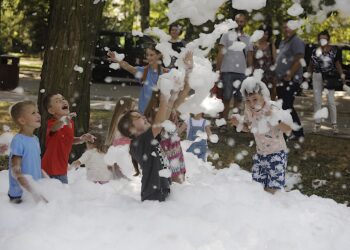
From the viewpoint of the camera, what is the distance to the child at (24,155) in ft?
15.3

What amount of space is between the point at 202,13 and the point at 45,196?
11.3ft

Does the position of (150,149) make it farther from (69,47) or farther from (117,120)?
(69,47)

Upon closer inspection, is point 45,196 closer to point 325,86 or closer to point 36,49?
point 325,86

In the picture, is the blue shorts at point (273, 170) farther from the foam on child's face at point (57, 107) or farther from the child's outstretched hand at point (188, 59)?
the foam on child's face at point (57, 107)

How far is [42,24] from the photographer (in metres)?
31.0

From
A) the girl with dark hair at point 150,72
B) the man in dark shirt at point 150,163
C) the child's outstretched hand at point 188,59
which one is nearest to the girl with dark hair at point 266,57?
the girl with dark hair at point 150,72

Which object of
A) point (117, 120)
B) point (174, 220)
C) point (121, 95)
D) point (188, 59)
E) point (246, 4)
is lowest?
point (121, 95)

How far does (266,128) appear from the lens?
5.66 meters

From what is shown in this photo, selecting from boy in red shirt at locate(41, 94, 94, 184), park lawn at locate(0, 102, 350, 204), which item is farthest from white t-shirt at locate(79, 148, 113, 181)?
park lawn at locate(0, 102, 350, 204)

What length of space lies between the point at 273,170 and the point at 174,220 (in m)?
1.62

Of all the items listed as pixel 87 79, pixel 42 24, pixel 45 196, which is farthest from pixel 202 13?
pixel 42 24

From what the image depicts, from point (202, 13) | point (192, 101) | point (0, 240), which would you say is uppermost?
point (202, 13)

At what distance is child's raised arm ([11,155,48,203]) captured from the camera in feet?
15.1

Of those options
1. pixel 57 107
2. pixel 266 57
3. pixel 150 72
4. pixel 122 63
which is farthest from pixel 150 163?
pixel 266 57
